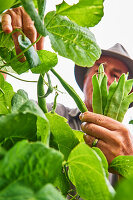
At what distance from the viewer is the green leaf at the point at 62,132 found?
1.20 ft

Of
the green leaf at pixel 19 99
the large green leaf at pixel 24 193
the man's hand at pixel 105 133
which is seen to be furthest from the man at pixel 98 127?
the large green leaf at pixel 24 193

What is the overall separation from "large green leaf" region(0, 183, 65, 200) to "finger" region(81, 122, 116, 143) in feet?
1.95

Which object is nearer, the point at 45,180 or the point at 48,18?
the point at 45,180

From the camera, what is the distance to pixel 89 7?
357 millimetres

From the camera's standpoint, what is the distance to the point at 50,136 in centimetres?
32

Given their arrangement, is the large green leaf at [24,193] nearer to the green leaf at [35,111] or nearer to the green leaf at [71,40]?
the green leaf at [35,111]

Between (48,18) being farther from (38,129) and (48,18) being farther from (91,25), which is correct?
(38,129)

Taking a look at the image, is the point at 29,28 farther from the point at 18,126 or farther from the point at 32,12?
the point at 18,126

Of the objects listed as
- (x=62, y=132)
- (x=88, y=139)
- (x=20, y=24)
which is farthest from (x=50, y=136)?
(x=88, y=139)

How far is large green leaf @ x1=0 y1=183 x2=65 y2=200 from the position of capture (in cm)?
14

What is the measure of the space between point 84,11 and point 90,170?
26 centimetres

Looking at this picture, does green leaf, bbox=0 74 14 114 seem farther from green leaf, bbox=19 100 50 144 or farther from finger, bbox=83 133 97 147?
finger, bbox=83 133 97 147

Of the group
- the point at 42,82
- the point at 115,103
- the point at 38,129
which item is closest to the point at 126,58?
the point at 115,103

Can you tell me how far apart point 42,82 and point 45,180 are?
329 millimetres
